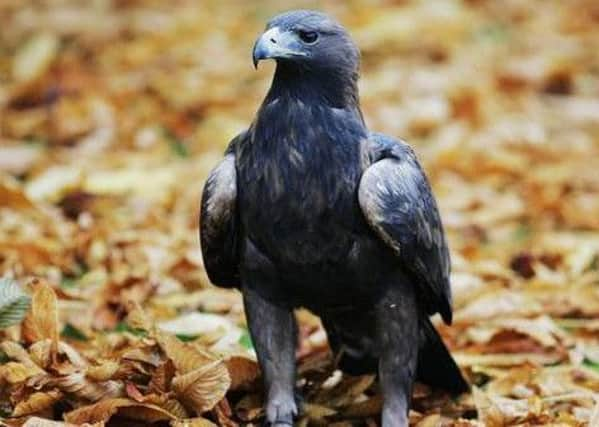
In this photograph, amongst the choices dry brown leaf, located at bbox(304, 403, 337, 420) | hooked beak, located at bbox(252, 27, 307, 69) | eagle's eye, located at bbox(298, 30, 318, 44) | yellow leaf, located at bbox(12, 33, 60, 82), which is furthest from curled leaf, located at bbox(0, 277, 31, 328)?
yellow leaf, located at bbox(12, 33, 60, 82)

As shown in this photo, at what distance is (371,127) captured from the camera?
26.6ft

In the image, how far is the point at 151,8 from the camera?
34.7ft

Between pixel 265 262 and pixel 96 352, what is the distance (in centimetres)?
89

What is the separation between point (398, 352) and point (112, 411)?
0.86m

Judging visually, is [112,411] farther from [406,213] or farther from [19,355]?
[406,213]

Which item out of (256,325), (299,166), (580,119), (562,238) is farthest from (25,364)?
(580,119)

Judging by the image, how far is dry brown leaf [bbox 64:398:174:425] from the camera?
12.4 ft

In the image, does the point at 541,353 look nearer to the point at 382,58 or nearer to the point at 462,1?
the point at 382,58

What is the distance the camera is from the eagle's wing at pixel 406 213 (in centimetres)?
369

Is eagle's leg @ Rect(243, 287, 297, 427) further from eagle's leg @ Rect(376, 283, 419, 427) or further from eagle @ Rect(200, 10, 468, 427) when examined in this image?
eagle's leg @ Rect(376, 283, 419, 427)

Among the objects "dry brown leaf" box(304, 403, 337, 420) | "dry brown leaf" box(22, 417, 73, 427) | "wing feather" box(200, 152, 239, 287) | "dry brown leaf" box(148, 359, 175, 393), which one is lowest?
A: "dry brown leaf" box(304, 403, 337, 420)

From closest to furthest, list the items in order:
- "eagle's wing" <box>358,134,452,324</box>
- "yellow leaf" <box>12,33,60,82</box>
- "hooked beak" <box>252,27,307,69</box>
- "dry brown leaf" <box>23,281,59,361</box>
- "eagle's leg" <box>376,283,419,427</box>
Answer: "hooked beak" <box>252,27,307,69</box>, "eagle's wing" <box>358,134,452,324</box>, "eagle's leg" <box>376,283,419,427</box>, "dry brown leaf" <box>23,281,59,361</box>, "yellow leaf" <box>12,33,60,82</box>

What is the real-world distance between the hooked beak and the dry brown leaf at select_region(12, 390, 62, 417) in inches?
45.2

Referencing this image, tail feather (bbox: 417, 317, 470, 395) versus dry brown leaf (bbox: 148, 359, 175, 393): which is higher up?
dry brown leaf (bbox: 148, 359, 175, 393)
